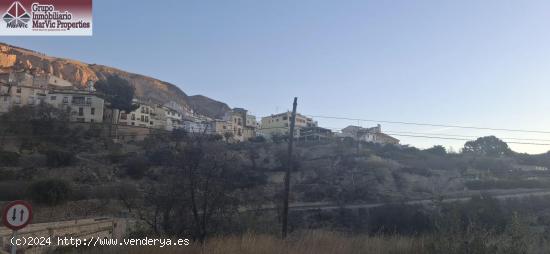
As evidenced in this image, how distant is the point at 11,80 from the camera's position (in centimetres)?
8244

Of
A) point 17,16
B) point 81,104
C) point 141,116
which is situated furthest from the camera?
point 141,116

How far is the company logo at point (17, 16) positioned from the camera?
14.1 metres

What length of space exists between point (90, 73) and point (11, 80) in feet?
249

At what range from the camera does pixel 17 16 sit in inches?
560

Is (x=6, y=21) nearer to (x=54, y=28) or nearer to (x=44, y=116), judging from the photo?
(x=54, y=28)

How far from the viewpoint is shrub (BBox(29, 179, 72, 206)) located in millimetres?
37500

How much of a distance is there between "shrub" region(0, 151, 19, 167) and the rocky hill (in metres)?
55.6

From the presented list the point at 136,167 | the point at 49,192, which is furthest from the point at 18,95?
the point at 49,192

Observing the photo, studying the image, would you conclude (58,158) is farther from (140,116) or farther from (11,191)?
(140,116)

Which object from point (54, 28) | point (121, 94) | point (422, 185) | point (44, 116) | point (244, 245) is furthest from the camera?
point (121, 94)

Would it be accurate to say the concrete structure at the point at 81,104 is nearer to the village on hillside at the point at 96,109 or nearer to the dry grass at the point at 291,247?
the village on hillside at the point at 96,109

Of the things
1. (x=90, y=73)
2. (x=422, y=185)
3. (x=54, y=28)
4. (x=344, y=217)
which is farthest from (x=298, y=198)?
(x=90, y=73)

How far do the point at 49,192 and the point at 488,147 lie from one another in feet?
288
